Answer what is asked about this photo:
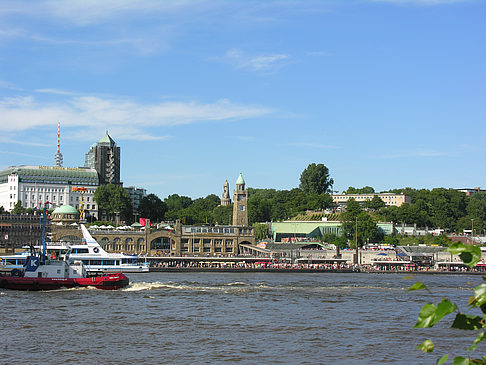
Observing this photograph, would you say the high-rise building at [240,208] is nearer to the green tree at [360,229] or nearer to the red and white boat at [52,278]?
the green tree at [360,229]

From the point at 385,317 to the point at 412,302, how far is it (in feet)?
44.6

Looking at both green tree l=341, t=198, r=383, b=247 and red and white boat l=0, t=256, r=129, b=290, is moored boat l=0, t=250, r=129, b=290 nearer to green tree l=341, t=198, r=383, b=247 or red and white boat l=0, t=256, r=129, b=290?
red and white boat l=0, t=256, r=129, b=290

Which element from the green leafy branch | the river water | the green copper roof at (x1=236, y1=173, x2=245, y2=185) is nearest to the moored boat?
the river water

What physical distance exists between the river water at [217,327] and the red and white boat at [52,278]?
119 centimetres

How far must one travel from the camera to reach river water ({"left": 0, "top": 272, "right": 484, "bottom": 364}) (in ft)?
125

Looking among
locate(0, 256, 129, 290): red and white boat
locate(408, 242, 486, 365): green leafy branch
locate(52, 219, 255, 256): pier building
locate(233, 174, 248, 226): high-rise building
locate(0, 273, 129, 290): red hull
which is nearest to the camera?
locate(408, 242, 486, 365): green leafy branch

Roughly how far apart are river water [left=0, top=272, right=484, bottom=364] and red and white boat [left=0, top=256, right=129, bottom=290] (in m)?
1.19

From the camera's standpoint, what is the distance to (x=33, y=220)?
160875 mm

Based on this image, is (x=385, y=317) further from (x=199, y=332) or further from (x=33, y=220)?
(x=33, y=220)

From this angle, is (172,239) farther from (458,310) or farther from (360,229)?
(458,310)

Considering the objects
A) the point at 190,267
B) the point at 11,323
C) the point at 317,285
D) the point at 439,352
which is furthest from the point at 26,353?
the point at 190,267

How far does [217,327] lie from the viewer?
1913 inches

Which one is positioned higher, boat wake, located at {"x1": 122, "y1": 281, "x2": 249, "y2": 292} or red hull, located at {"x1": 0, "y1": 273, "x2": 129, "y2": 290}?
red hull, located at {"x1": 0, "y1": 273, "x2": 129, "y2": 290}

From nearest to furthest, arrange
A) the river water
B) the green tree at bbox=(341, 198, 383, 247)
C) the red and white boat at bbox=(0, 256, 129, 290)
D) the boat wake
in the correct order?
the river water
the red and white boat at bbox=(0, 256, 129, 290)
the boat wake
the green tree at bbox=(341, 198, 383, 247)
